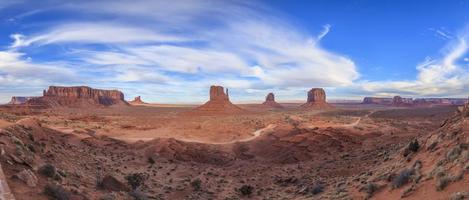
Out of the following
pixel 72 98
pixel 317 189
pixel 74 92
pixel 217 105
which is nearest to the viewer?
pixel 317 189

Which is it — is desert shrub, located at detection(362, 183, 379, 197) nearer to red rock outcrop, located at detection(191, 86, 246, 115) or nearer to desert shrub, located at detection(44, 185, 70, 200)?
desert shrub, located at detection(44, 185, 70, 200)

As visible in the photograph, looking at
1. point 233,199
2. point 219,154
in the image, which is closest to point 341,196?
point 233,199

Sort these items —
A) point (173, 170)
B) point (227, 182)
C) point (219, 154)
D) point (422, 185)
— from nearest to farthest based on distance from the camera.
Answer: point (422, 185), point (227, 182), point (173, 170), point (219, 154)

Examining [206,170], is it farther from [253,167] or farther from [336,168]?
[336,168]

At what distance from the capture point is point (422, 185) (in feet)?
44.8

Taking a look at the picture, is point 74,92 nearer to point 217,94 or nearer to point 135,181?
point 217,94

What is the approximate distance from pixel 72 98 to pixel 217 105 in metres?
65.9

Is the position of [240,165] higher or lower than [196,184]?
lower

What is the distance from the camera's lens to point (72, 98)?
15200cm

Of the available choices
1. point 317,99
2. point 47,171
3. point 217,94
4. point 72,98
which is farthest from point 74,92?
point 47,171

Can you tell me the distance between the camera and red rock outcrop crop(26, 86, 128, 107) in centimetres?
14125

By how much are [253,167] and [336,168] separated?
288 inches

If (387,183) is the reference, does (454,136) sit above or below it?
above

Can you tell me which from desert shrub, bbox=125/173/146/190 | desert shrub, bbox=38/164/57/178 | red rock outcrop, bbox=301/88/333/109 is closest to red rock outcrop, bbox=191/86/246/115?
red rock outcrop, bbox=301/88/333/109
